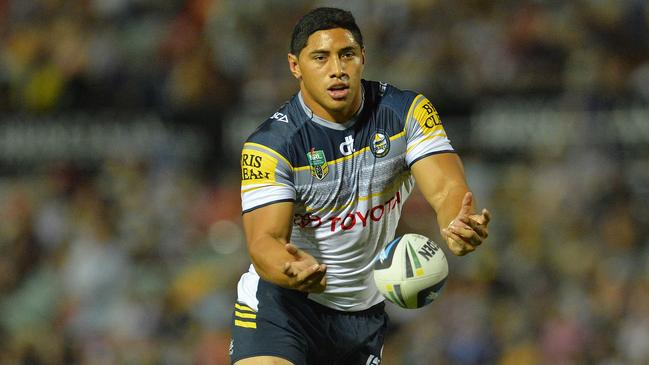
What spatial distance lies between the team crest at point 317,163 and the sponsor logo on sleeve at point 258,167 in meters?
0.19

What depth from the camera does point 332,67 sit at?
17.6 ft

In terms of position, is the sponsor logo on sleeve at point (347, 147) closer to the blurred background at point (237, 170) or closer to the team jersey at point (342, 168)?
the team jersey at point (342, 168)

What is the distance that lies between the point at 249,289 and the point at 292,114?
97 centimetres

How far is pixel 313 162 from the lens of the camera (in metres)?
5.46

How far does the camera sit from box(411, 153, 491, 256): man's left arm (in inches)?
188

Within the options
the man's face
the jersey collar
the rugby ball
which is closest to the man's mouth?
the man's face

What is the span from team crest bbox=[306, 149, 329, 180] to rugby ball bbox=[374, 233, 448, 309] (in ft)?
1.65

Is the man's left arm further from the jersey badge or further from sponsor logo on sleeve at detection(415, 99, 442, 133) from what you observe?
the jersey badge

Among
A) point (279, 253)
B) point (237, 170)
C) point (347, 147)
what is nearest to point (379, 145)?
point (347, 147)

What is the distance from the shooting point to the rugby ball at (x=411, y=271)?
5203mm

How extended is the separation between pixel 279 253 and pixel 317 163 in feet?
2.08

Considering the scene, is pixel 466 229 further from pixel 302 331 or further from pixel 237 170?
pixel 237 170

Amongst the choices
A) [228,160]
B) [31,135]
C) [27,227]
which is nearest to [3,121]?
[31,135]

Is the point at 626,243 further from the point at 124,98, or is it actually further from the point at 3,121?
the point at 3,121
